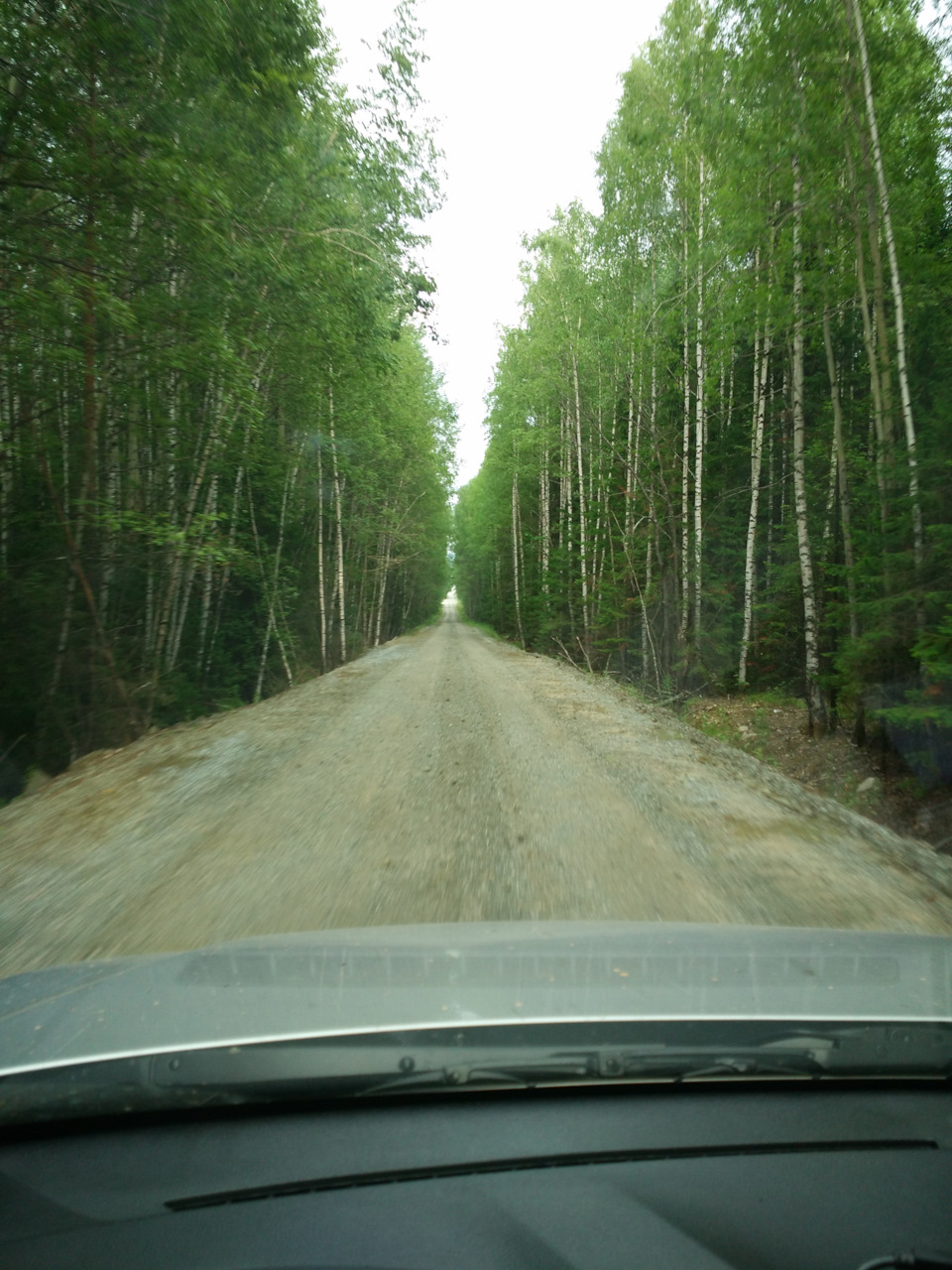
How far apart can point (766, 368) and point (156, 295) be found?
10.6m

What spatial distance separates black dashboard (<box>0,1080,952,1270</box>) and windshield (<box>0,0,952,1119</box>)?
3.5 inches

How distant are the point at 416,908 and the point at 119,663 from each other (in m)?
7.92

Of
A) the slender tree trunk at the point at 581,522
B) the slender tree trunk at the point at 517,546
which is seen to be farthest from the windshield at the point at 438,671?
the slender tree trunk at the point at 517,546

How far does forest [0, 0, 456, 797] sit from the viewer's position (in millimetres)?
7000

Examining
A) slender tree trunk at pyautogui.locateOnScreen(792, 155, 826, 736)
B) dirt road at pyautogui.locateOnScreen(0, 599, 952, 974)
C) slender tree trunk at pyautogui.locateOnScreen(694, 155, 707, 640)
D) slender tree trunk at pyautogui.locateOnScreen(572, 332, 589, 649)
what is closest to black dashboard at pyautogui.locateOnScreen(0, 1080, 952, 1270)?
dirt road at pyautogui.locateOnScreen(0, 599, 952, 974)

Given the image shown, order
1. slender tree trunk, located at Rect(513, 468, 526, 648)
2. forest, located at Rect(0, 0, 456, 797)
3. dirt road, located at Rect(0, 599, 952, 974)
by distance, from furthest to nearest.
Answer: slender tree trunk, located at Rect(513, 468, 526, 648)
forest, located at Rect(0, 0, 456, 797)
dirt road, located at Rect(0, 599, 952, 974)

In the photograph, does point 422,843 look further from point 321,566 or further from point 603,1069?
point 321,566

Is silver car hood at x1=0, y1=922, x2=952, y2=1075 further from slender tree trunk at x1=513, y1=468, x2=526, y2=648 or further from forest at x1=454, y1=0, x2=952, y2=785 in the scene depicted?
slender tree trunk at x1=513, y1=468, x2=526, y2=648

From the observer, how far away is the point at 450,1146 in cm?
164

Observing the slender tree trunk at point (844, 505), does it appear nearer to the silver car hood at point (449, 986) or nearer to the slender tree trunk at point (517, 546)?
the silver car hood at point (449, 986)

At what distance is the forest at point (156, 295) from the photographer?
7.00 m

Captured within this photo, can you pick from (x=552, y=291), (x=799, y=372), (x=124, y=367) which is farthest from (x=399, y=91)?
(x=552, y=291)

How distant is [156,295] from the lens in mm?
8547

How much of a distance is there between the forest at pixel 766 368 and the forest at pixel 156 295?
4.96 m
